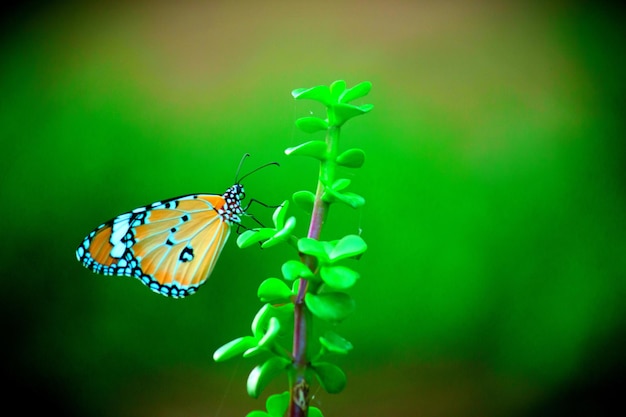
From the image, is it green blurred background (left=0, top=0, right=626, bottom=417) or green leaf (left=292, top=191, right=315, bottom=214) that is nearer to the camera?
green leaf (left=292, top=191, right=315, bottom=214)

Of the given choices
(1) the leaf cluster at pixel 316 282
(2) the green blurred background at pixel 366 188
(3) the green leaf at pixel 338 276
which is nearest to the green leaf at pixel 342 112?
(1) the leaf cluster at pixel 316 282

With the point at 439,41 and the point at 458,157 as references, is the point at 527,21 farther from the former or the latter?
the point at 458,157

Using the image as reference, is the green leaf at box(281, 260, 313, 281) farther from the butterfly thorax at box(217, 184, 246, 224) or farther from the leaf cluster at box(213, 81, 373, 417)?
the butterfly thorax at box(217, 184, 246, 224)

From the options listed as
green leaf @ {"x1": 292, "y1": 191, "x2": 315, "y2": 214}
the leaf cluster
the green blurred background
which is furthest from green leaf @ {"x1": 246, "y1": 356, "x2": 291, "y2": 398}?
the green blurred background

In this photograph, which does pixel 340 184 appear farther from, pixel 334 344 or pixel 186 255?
pixel 186 255

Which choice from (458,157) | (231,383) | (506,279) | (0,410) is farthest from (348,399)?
(0,410)

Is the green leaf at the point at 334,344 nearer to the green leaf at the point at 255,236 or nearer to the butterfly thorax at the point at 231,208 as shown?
the green leaf at the point at 255,236
